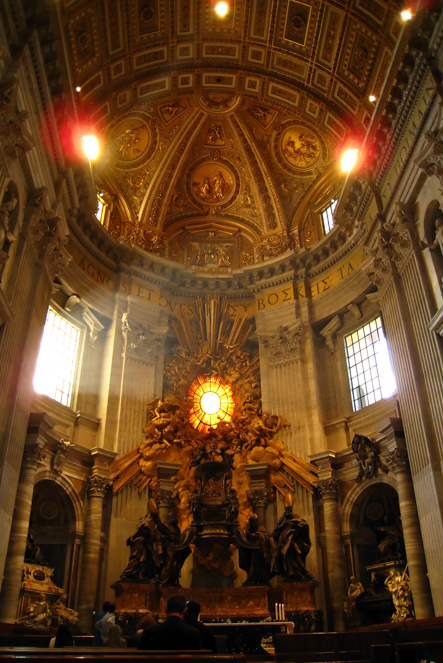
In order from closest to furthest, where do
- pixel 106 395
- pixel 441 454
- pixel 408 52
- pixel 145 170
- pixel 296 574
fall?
1. pixel 441 454
2. pixel 408 52
3. pixel 296 574
4. pixel 106 395
5. pixel 145 170

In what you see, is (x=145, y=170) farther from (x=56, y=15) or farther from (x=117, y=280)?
(x=56, y=15)

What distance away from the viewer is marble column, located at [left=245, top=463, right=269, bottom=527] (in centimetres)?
1638

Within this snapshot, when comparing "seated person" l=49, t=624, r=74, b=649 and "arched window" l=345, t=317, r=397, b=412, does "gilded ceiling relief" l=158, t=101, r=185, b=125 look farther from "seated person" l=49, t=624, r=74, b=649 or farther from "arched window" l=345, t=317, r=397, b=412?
"seated person" l=49, t=624, r=74, b=649

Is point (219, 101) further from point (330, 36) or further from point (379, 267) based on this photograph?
point (379, 267)

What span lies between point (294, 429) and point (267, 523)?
116 inches

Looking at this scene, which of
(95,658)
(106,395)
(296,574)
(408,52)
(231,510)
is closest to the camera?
(95,658)

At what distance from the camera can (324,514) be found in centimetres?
1573

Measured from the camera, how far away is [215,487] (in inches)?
634

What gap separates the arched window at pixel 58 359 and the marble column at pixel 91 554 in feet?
8.76

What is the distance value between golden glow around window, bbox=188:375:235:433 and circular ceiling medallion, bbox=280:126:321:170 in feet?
28.9

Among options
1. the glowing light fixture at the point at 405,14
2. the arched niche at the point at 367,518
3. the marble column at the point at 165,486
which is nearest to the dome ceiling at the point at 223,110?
the glowing light fixture at the point at 405,14

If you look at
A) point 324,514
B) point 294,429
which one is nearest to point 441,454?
point 324,514

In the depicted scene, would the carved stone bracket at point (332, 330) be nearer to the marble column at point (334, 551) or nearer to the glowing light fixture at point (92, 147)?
the marble column at point (334, 551)

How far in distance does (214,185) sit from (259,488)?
12317 millimetres
